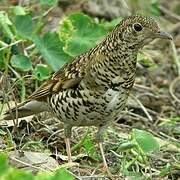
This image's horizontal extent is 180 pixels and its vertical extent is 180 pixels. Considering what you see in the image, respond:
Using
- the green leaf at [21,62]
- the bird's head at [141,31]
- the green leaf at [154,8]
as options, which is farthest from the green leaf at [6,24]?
the green leaf at [154,8]

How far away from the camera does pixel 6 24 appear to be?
6.85m

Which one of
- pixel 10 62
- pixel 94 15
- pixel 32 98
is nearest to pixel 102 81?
pixel 32 98

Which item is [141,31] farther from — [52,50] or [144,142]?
[52,50]

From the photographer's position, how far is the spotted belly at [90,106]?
5.57 m

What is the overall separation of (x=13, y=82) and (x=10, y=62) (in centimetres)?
28

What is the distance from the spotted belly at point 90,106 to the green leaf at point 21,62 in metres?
0.96

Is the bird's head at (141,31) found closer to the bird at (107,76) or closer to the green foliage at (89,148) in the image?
the bird at (107,76)

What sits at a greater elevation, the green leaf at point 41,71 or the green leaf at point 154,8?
the green leaf at point 41,71

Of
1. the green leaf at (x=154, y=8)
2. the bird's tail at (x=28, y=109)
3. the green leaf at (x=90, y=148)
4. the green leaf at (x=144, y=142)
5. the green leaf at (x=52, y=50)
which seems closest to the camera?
the green leaf at (x=144, y=142)

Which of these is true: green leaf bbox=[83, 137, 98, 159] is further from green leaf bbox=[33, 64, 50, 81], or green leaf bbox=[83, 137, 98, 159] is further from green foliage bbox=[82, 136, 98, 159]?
green leaf bbox=[33, 64, 50, 81]

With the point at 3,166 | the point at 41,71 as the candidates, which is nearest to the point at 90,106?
the point at 41,71

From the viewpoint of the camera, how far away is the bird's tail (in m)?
6.28

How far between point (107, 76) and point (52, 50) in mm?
1559

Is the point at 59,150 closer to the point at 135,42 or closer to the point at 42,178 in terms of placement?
the point at 135,42
